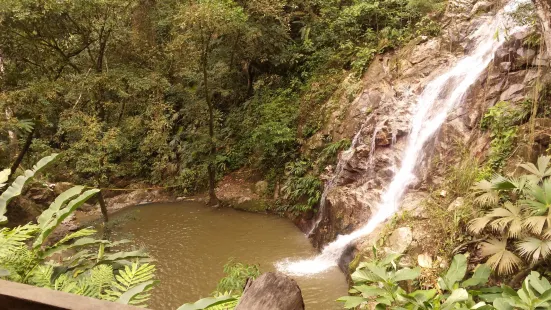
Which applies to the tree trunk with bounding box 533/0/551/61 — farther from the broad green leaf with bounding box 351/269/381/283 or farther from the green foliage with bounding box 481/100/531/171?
the broad green leaf with bounding box 351/269/381/283

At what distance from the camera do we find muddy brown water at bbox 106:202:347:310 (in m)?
7.47

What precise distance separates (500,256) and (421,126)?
4720mm

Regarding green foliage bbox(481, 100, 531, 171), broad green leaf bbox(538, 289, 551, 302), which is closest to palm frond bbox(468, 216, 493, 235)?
green foliage bbox(481, 100, 531, 171)

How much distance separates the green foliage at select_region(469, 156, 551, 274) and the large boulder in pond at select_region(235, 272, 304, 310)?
376 centimetres

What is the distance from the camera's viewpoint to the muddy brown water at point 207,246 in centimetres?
747

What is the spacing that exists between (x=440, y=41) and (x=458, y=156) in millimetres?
4589

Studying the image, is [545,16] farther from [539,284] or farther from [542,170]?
[539,284]

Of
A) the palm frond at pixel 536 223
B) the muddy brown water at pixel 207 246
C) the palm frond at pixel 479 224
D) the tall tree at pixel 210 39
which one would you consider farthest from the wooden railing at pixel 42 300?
the tall tree at pixel 210 39

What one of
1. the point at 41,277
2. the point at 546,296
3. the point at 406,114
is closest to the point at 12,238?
the point at 41,277

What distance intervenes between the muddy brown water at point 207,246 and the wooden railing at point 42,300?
6.07 meters

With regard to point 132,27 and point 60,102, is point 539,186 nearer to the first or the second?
point 60,102

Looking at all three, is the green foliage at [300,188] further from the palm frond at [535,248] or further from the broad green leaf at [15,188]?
the broad green leaf at [15,188]

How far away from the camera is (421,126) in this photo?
8750 millimetres

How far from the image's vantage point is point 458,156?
7.35 metres
